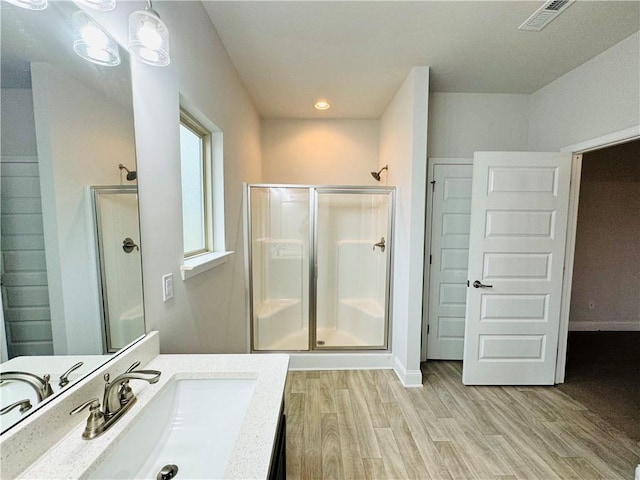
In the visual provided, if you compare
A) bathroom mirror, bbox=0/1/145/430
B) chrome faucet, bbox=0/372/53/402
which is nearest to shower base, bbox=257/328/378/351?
bathroom mirror, bbox=0/1/145/430

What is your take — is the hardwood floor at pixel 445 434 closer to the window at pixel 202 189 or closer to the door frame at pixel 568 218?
the door frame at pixel 568 218

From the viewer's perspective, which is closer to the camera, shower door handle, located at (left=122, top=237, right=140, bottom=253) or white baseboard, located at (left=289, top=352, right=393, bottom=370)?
shower door handle, located at (left=122, top=237, right=140, bottom=253)

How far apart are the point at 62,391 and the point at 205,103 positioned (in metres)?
1.63

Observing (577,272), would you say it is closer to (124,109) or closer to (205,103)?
(205,103)

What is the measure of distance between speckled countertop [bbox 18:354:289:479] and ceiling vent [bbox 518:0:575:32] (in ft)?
8.20

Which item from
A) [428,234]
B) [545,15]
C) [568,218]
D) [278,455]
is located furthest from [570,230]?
[278,455]

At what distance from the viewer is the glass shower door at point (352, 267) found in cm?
284

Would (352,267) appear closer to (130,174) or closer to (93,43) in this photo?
(130,174)

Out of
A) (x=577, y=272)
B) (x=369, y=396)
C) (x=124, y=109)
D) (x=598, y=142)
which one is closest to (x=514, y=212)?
(x=598, y=142)

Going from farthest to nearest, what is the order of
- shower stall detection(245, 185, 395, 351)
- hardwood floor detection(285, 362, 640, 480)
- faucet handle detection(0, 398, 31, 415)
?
shower stall detection(245, 185, 395, 351)
hardwood floor detection(285, 362, 640, 480)
faucet handle detection(0, 398, 31, 415)

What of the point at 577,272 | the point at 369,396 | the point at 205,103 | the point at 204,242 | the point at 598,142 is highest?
the point at 205,103

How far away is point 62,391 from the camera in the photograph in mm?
739

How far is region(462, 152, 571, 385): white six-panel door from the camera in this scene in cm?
230

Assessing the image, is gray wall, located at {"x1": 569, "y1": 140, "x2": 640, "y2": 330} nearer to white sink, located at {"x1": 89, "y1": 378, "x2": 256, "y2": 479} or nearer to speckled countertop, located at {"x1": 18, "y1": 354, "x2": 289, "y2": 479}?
speckled countertop, located at {"x1": 18, "y1": 354, "x2": 289, "y2": 479}
